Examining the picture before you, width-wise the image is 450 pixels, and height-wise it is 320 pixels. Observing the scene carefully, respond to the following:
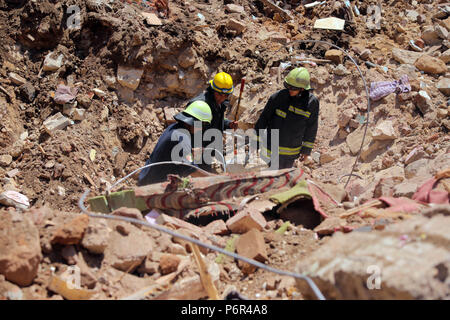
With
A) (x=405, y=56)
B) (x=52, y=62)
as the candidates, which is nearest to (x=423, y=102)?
(x=405, y=56)

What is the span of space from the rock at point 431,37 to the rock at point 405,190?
194 inches

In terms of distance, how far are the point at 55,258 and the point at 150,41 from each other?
200 inches

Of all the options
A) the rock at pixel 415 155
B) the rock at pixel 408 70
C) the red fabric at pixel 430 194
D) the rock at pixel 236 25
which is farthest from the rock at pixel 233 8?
the red fabric at pixel 430 194

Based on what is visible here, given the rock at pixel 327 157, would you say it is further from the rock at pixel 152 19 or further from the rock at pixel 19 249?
the rock at pixel 19 249

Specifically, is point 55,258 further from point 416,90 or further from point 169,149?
point 416,90

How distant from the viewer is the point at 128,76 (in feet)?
23.0

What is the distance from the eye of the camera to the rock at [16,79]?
21.0ft

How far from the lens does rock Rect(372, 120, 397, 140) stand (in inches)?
239

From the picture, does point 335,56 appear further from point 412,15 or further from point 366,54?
point 412,15

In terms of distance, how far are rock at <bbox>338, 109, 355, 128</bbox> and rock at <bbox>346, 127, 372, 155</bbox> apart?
239 millimetres

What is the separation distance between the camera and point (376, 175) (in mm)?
5730

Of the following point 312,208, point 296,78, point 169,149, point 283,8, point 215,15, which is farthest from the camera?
point 283,8

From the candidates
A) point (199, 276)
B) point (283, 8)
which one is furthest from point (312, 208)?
point (283, 8)
